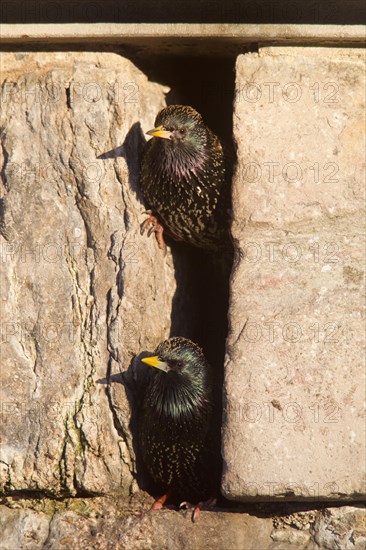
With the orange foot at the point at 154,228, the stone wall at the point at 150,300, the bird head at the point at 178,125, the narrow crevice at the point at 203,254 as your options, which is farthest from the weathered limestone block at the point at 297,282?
the orange foot at the point at 154,228

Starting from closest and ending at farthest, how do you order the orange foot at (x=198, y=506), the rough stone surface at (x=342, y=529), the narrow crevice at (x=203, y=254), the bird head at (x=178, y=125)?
the rough stone surface at (x=342, y=529) → the orange foot at (x=198, y=506) → the bird head at (x=178, y=125) → the narrow crevice at (x=203, y=254)

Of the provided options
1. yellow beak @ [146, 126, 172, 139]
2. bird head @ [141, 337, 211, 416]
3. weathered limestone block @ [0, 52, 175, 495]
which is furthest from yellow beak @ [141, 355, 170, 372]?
yellow beak @ [146, 126, 172, 139]

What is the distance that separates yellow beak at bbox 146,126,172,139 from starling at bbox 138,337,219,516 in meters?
1.21

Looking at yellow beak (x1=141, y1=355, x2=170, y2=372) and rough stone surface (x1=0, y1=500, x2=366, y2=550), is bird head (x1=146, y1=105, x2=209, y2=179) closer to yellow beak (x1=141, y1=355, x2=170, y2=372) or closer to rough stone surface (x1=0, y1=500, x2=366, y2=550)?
yellow beak (x1=141, y1=355, x2=170, y2=372)

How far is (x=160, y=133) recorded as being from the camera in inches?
237

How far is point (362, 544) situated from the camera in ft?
17.8

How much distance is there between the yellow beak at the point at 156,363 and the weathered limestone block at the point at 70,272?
22cm

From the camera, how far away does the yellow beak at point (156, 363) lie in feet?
18.8

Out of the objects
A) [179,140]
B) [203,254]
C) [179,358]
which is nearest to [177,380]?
[179,358]

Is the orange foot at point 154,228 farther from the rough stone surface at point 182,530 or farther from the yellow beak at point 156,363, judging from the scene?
the rough stone surface at point 182,530

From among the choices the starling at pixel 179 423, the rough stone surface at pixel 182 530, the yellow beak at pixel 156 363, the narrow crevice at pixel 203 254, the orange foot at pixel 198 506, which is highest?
the narrow crevice at pixel 203 254

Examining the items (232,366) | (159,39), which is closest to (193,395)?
(232,366)

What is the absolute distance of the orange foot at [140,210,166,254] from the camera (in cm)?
616

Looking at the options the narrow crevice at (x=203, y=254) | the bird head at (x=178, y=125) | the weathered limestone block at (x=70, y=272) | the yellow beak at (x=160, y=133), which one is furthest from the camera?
the narrow crevice at (x=203, y=254)
